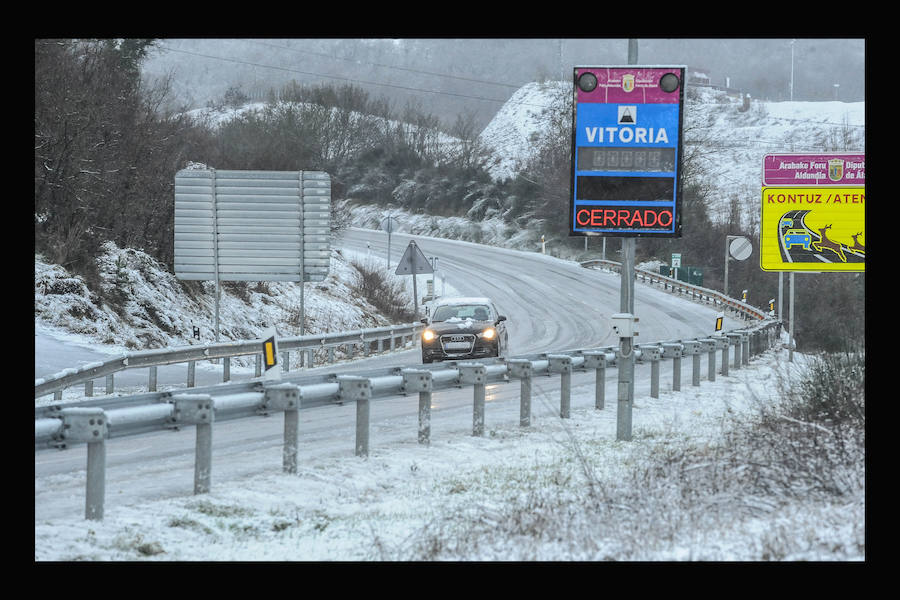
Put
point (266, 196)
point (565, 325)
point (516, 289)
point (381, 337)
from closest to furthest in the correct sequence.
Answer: point (266, 196), point (381, 337), point (565, 325), point (516, 289)

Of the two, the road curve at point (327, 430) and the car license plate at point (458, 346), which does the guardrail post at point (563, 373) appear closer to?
the road curve at point (327, 430)

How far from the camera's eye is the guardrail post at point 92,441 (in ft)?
27.0

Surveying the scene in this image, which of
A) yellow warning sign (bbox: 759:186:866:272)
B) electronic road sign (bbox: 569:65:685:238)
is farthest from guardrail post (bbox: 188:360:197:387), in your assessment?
yellow warning sign (bbox: 759:186:866:272)

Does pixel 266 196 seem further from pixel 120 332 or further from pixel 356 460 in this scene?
pixel 356 460

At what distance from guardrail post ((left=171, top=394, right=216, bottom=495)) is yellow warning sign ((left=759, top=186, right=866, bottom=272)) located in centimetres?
2022

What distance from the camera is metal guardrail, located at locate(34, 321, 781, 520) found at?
8344mm

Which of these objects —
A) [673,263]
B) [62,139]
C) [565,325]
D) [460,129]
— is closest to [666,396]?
[62,139]

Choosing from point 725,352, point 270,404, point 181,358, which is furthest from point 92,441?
point 725,352

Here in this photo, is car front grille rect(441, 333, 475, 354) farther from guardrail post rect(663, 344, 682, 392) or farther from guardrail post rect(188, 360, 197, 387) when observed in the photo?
guardrail post rect(188, 360, 197, 387)

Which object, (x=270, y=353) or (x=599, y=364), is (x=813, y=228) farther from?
(x=270, y=353)

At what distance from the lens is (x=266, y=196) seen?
29656mm

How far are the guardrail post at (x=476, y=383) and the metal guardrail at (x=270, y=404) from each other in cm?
1

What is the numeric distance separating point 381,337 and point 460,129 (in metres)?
80.4

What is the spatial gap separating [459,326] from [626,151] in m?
12.5
